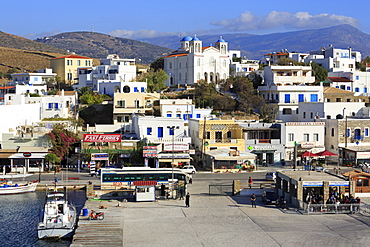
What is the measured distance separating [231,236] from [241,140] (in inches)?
977

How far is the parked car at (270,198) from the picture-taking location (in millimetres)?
36344

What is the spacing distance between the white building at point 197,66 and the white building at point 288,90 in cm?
1091

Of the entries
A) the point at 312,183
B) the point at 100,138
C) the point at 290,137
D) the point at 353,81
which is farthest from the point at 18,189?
the point at 353,81

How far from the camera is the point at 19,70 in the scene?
13062 centimetres

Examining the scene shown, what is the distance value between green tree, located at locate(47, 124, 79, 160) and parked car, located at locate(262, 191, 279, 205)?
2056cm

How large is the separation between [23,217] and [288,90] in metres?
45.8

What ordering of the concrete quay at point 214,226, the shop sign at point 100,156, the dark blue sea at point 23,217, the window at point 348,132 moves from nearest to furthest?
the concrete quay at point 214,226
the dark blue sea at point 23,217
the shop sign at point 100,156
the window at point 348,132

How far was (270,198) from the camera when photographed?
36.5m

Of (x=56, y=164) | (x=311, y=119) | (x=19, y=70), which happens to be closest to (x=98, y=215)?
(x=56, y=164)

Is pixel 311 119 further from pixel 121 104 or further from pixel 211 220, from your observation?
pixel 211 220

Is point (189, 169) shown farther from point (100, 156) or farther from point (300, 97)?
point (300, 97)

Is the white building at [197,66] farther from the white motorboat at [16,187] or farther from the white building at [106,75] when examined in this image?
the white motorboat at [16,187]

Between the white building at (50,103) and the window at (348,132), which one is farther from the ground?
the white building at (50,103)

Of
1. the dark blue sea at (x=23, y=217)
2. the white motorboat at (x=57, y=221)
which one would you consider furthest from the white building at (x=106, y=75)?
the white motorboat at (x=57, y=221)
